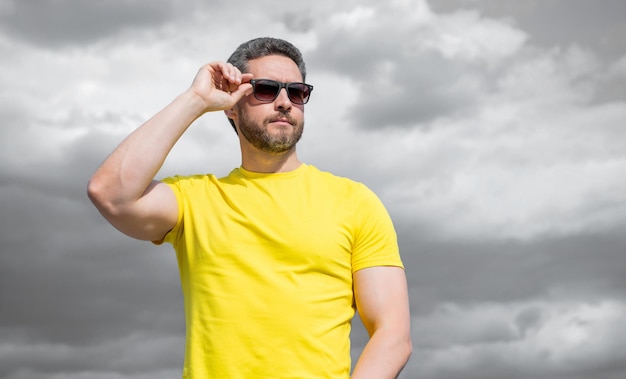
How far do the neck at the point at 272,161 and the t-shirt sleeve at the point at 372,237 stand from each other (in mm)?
606

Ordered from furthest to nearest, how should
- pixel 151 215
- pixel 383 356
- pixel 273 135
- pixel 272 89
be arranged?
1. pixel 272 89
2. pixel 273 135
3. pixel 151 215
4. pixel 383 356

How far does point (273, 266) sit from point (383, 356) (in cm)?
103

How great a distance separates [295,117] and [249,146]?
1.53ft

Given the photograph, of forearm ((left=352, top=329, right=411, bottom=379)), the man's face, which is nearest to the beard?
the man's face

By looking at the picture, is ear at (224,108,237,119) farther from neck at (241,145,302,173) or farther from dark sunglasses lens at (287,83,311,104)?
dark sunglasses lens at (287,83,311,104)

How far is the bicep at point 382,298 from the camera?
19.0ft

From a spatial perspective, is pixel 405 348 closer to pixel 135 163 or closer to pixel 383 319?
pixel 383 319

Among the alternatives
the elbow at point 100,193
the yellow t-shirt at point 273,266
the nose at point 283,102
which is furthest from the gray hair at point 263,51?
the elbow at point 100,193

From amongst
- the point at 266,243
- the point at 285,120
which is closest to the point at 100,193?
the point at 266,243

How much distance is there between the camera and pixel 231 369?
5.54 metres

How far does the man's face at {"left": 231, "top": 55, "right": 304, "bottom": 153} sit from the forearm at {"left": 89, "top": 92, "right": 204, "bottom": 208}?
2.39ft

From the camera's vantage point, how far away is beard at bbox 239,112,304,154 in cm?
627

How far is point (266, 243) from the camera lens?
587cm

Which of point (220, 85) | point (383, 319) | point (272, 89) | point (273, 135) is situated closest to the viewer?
point (383, 319)
